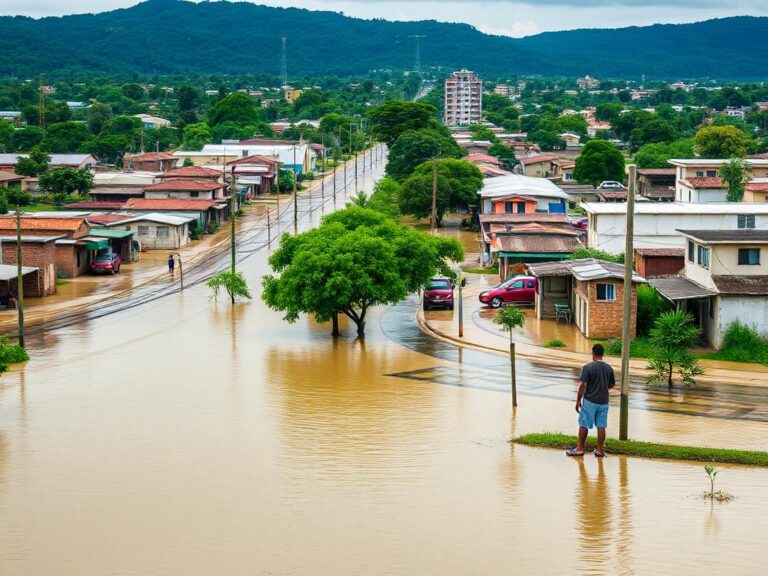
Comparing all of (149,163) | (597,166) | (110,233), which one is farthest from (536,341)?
(149,163)

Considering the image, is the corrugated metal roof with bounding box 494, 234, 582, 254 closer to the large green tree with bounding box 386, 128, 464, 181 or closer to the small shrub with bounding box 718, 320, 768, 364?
the small shrub with bounding box 718, 320, 768, 364

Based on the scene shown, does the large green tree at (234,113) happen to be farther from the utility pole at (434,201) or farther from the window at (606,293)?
the window at (606,293)

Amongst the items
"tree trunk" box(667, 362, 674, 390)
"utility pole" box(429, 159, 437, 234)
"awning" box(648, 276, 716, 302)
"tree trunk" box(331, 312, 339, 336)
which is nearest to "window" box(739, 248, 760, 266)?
"awning" box(648, 276, 716, 302)

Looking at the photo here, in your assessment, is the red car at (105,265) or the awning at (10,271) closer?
the awning at (10,271)

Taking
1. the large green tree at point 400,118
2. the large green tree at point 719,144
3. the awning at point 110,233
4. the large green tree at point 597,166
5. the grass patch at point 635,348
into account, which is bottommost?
the grass patch at point 635,348

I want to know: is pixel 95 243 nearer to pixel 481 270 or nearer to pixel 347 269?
pixel 481 270

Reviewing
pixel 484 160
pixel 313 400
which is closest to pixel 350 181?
pixel 484 160

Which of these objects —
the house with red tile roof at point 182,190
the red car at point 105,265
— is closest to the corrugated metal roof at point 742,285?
the red car at point 105,265
